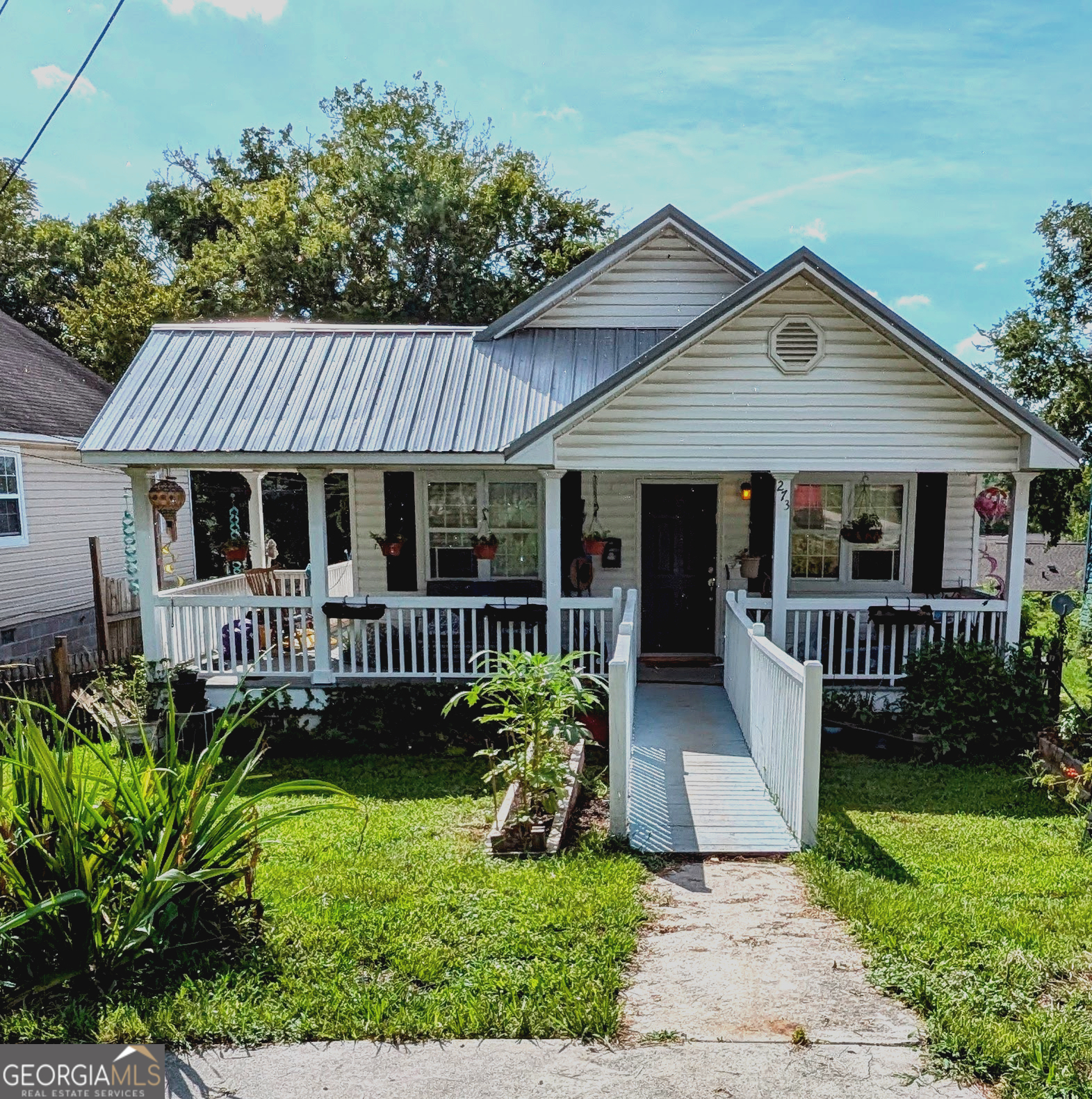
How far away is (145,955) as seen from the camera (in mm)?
3684

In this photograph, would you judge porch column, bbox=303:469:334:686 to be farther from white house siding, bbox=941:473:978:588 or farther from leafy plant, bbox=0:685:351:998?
white house siding, bbox=941:473:978:588

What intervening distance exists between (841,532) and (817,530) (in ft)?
0.98

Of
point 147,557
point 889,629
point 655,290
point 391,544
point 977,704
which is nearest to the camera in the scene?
point 977,704

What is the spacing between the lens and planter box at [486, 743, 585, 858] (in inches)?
202

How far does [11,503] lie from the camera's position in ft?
43.7

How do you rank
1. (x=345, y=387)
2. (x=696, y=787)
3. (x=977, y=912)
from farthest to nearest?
(x=345, y=387) < (x=696, y=787) < (x=977, y=912)

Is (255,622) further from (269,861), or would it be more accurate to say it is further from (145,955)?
(145,955)

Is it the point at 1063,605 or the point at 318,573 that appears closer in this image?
the point at 1063,605

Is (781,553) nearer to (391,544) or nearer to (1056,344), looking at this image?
(391,544)

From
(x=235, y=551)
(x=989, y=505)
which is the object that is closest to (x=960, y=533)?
(x=989, y=505)

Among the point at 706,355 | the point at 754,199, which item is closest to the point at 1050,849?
the point at 706,355

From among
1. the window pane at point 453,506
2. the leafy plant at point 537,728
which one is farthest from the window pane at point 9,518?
the leafy plant at point 537,728

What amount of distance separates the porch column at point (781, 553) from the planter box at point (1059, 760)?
2.47 meters

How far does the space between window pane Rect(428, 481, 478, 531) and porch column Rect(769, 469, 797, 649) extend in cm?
402
